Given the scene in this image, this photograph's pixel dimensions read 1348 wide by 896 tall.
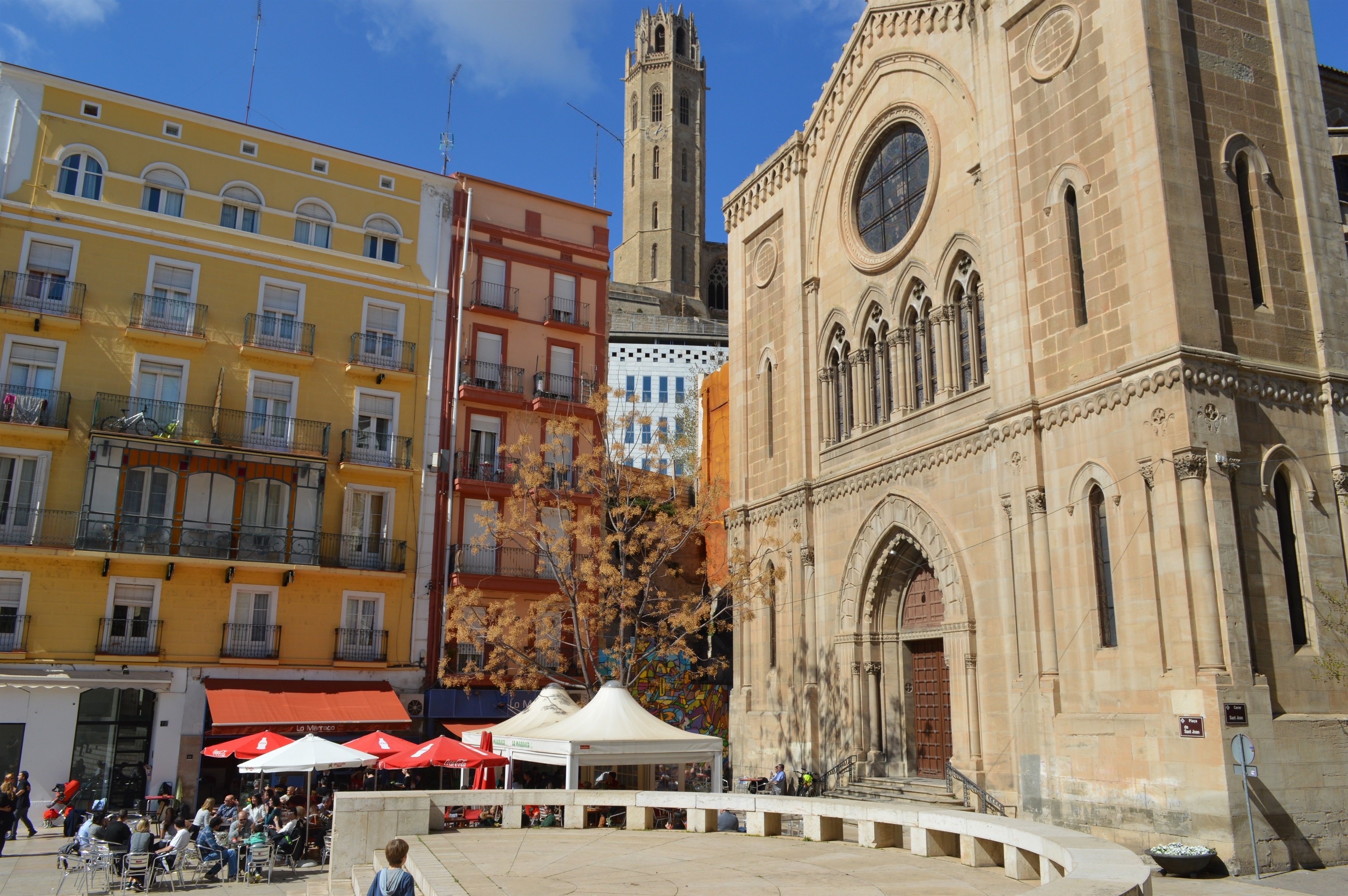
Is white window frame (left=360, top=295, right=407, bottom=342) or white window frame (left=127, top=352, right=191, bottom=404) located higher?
white window frame (left=360, top=295, right=407, bottom=342)

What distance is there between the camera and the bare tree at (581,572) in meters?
26.0

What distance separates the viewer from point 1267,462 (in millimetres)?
18031

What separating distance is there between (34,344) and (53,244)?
2.90 metres

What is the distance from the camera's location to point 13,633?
25.6m

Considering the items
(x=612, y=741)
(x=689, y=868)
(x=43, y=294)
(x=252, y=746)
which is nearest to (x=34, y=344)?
(x=43, y=294)

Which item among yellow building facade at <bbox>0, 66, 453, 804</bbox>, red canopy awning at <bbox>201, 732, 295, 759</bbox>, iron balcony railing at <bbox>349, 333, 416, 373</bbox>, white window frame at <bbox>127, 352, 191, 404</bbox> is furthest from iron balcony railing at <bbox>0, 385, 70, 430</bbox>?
red canopy awning at <bbox>201, 732, 295, 759</bbox>

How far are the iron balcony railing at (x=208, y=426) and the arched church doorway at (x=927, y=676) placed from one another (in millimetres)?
16865

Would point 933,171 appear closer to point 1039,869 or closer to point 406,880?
point 1039,869

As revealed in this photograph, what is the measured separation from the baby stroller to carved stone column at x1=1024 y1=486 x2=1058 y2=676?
20854 millimetres

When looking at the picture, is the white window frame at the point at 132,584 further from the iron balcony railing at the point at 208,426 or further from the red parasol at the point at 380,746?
the red parasol at the point at 380,746

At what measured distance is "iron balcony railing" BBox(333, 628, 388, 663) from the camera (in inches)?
1152

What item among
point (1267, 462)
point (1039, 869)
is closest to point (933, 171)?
point (1267, 462)

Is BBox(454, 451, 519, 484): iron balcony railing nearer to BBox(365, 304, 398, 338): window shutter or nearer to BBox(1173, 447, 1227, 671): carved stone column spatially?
BBox(365, 304, 398, 338): window shutter

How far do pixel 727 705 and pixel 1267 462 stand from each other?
2293 centimetres
